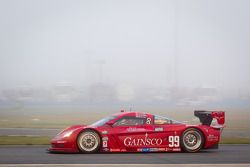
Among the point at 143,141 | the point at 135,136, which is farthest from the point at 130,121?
the point at 143,141

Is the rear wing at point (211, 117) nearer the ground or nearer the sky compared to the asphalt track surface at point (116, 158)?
nearer the sky

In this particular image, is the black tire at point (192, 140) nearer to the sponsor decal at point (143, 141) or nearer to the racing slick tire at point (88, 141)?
the sponsor decal at point (143, 141)

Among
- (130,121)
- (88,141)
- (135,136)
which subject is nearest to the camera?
(88,141)

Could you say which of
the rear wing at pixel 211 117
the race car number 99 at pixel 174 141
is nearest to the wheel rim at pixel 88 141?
the race car number 99 at pixel 174 141

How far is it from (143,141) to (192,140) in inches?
56.2

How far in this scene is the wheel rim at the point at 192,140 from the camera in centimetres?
1560

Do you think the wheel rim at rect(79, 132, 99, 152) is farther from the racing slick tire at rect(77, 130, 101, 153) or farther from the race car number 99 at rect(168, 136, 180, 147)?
the race car number 99 at rect(168, 136, 180, 147)

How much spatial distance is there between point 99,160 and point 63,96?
102716mm

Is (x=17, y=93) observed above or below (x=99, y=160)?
above

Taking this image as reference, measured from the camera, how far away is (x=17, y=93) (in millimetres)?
104312

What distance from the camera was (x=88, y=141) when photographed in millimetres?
15031

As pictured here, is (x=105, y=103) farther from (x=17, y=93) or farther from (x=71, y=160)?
(x=71, y=160)

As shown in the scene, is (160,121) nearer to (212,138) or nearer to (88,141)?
(212,138)

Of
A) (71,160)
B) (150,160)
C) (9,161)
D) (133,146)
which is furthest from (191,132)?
(9,161)
